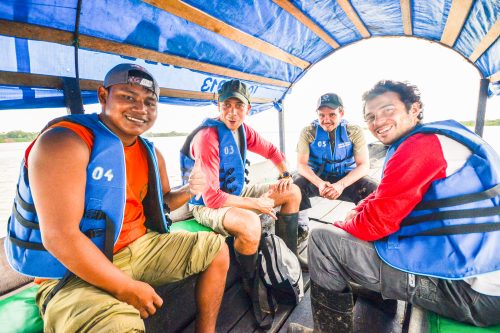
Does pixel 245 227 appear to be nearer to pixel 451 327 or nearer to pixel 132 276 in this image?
pixel 132 276

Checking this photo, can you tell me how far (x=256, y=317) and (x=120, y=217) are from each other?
1.41 m

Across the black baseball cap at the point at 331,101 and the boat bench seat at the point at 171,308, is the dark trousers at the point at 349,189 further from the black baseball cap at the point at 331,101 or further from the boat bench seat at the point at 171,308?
the boat bench seat at the point at 171,308

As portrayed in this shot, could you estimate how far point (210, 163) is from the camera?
2420mm

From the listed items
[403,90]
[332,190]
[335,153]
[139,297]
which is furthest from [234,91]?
[139,297]

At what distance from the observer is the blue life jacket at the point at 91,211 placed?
125cm

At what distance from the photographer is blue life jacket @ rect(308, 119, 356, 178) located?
371cm

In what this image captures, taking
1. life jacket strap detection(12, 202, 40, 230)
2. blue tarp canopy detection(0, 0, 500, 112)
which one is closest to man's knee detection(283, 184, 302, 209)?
blue tarp canopy detection(0, 0, 500, 112)

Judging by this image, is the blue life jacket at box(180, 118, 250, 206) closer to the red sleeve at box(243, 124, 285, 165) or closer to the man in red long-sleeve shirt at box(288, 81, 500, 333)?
Answer: the red sleeve at box(243, 124, 285, 165)

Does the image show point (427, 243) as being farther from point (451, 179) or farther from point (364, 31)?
point (364, 31)

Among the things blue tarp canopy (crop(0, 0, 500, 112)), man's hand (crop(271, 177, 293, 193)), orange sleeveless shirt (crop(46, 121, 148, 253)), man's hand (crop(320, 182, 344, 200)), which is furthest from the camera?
man's hand (crop(320, 182, 344, 200))

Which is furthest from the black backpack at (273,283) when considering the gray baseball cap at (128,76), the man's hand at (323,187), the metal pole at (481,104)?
the metal pole at (481,104)

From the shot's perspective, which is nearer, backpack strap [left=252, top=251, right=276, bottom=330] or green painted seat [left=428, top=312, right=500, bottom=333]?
green painted seat [left=428, top=312, right=500, bottom=333]

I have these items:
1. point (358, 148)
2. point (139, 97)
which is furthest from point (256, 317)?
point (358, 148)

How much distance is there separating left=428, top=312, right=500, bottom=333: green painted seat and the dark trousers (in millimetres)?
2220
